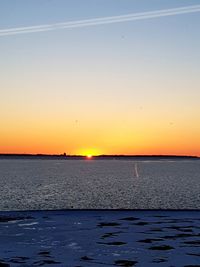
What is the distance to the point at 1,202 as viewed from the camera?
4094 centimetres

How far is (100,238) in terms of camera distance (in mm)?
16094

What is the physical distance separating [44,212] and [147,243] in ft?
30.1

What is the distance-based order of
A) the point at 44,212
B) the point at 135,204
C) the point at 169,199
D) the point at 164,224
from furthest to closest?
the point at 169,199 < the point at 135,204 < the point at 44,212 < the point at 164,224

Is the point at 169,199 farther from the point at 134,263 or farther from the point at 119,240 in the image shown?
the point at 134,263

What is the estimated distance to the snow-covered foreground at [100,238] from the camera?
12836 millimetres

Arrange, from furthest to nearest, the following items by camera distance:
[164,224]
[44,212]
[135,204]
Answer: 1. [135,204]
2. [44,212]
3. [164,224]

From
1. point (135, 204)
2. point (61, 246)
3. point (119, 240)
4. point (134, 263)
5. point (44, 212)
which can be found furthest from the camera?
point (135, 204)

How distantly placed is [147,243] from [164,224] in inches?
176

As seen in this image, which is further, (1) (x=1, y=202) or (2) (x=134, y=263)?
(1) (x=1, y=202)

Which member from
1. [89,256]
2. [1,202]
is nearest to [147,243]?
[89,256]

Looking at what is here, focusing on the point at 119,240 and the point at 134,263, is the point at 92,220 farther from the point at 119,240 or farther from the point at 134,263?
the point at 134,263

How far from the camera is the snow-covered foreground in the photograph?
12.8 meters

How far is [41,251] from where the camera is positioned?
13938 mm

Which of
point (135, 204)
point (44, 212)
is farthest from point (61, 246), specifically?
point (135, 204)
